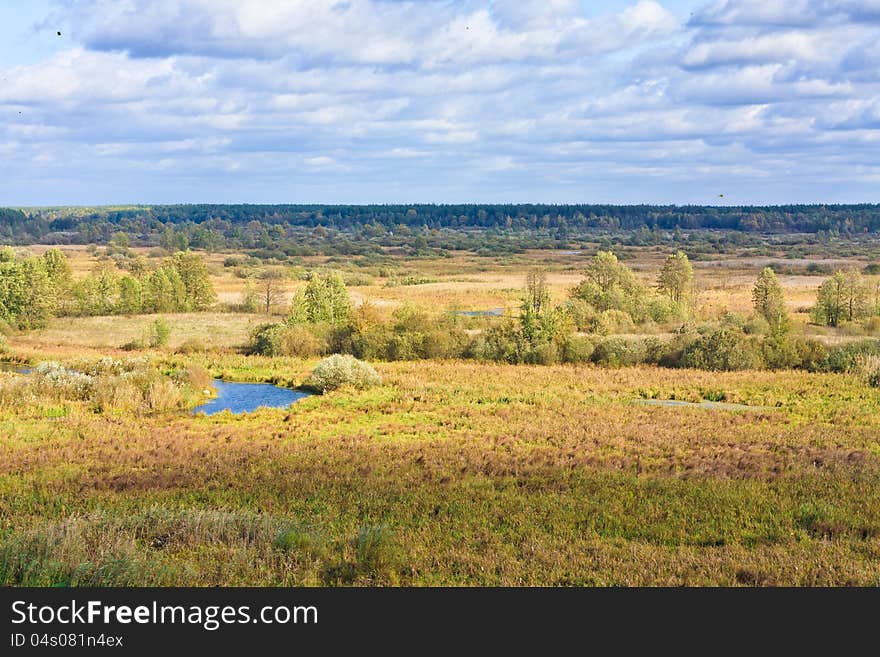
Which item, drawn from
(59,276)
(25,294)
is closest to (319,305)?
(25,294)

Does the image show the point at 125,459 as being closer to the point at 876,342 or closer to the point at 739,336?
the point at 739,336

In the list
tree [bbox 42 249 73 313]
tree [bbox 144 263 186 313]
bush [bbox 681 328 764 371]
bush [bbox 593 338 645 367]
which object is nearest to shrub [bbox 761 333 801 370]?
bush [bbox 681 328 764 371]

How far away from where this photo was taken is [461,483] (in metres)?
19.4

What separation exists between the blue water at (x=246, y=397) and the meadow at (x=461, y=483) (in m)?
1.19

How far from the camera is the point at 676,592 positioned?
28.3 ft

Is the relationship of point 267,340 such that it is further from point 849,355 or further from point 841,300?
point 841,300

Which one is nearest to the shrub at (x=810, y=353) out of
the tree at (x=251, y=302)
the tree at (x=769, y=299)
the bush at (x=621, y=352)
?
the bush at (x=621, y=352)

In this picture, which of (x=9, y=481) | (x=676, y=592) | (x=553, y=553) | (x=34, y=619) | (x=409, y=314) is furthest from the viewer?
(x=409, y=314)

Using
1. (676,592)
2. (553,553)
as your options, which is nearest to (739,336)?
(553,553)

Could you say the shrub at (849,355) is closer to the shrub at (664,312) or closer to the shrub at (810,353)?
the shrub at (810,353)

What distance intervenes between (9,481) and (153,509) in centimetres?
Result: 727

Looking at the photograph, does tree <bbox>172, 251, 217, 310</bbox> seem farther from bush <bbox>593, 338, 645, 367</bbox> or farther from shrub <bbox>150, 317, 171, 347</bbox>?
bush <bbox>593, 338, 645, 367</bbox>

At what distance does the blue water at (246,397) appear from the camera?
35594mm

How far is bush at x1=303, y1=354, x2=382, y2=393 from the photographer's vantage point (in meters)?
38.9
